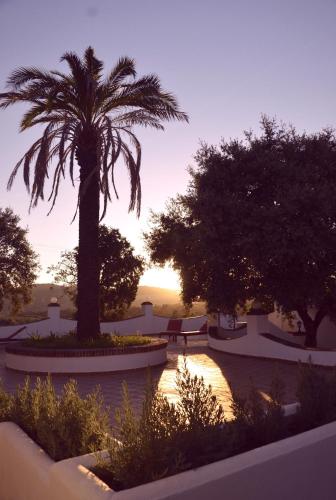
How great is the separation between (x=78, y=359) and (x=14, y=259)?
564 inches

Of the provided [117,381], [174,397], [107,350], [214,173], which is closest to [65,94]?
[214,173]

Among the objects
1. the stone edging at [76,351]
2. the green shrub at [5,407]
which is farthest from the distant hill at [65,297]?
Result: the green shrub at [5,407]

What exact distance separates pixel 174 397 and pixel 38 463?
20.6ft

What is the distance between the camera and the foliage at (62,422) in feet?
13.7

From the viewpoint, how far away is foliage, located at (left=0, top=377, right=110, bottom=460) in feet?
13.7

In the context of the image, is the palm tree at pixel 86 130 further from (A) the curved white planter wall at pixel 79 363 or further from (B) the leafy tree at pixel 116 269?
(B) the leafy tree at pixel 116 269

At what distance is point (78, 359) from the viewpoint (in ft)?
43.9

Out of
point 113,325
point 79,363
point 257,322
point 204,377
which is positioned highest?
point 257,322

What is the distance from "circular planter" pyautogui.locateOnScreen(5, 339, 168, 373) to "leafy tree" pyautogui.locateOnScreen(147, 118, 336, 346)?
330cm

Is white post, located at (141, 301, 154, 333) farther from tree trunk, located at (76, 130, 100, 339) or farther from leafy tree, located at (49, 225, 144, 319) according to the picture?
tree trunk, located at (76, 130, 100, 339)

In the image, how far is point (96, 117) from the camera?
1524cm

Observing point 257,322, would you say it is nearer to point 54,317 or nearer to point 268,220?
point 268,220

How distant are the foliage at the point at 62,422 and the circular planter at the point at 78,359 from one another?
26.9ft

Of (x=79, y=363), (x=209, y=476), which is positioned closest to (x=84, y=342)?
(x=79, y=363)
